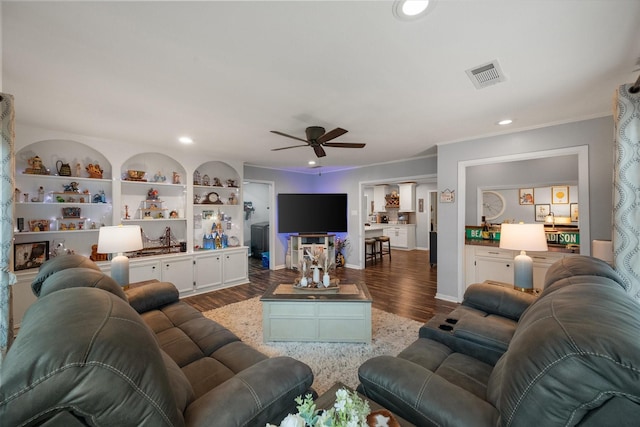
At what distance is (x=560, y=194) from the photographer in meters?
5.60

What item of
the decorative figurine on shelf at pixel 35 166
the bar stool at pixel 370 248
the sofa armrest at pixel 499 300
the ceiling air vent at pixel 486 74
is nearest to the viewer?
the ceiling air vent at pixel 486 74

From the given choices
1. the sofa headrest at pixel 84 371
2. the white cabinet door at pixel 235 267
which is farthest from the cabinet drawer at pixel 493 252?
the sofa headrest at pixel 84 371

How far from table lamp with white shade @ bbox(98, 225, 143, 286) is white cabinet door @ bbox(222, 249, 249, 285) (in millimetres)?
2211

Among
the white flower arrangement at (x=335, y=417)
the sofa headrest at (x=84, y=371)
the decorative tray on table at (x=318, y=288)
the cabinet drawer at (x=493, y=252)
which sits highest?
the sofa headrest at (x=84, y=371)

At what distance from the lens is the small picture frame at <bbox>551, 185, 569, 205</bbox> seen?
554 centimetres

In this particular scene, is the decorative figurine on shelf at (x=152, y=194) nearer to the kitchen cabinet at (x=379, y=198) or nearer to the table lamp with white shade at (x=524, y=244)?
the table lamp with white shade at (x=524, y=244)

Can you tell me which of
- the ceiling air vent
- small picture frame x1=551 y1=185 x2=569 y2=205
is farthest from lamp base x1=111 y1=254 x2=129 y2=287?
small picture frame x1=551 y1=185 x2=569 y2=205

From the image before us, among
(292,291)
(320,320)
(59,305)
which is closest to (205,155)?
(292,291)

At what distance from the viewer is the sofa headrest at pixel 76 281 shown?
1382mm

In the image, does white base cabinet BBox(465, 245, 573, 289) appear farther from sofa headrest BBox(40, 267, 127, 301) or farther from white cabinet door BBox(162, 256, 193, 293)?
white cabinet door BBox(162, 256, 193, 293)

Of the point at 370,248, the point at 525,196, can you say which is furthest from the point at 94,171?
the point at 525,196

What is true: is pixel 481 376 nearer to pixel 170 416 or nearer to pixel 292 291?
pixel 170 416

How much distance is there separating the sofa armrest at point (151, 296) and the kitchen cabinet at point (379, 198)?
8.33m

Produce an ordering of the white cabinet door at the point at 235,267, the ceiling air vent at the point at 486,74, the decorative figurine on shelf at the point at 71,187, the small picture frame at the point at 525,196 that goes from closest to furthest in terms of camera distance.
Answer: the ceiling air vent at the point at 486,74, the decorative figurine on shelf at the point at 71,187, the white cabinet door at the point at 235,267, the small picture frame at the point at 525,196
